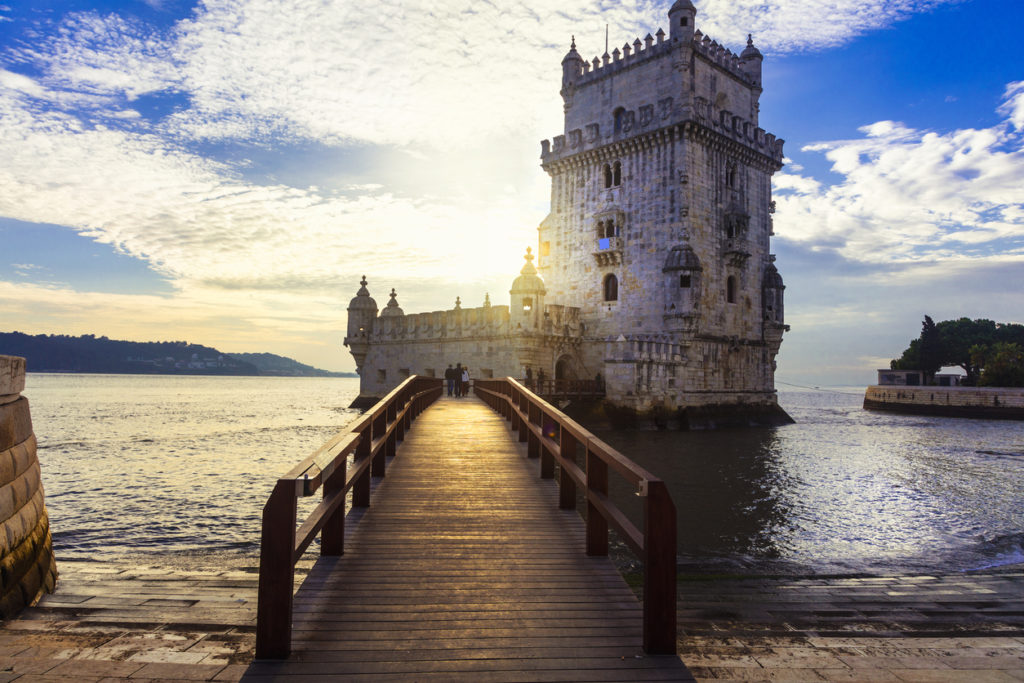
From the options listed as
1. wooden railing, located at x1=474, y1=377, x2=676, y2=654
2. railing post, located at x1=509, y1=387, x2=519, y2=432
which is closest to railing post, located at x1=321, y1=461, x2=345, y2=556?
wooden railing, located at x1=474, y1=377, x2=676, y2=654

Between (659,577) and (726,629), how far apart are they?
2.37m

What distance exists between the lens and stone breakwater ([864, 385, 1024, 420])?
52.8m

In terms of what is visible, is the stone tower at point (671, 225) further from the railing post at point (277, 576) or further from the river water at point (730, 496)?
the railing post at point (277, 576)

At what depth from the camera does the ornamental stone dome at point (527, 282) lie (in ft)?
116

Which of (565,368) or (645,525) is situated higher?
(565,368)

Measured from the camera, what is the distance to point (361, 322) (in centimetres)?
4847

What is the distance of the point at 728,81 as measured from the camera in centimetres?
3875

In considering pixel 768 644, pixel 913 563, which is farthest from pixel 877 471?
pixel 768 644

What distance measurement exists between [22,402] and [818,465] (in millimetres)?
25136

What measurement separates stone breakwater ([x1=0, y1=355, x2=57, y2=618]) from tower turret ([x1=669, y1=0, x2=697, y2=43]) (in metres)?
37.4

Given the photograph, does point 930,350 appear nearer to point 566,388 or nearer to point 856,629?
point 566,388

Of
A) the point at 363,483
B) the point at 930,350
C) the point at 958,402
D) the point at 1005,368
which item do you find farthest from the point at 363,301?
the point at 930,350

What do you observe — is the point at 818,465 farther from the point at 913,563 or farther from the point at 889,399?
the point at 889,399

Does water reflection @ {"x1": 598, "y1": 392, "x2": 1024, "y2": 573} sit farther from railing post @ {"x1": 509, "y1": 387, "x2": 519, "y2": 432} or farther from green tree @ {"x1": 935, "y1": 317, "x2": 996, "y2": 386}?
green tree @ {"x1": 935, "y1": 317, "x2": 996, "y2": 386}
